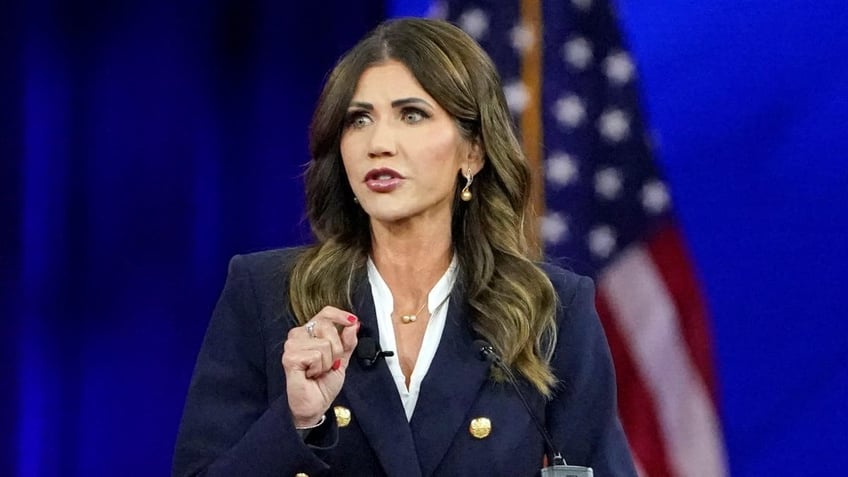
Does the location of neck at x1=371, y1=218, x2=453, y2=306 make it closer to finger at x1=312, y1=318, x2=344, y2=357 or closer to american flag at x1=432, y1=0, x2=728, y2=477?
finger at x1=312, y1=318, x2=344, y2=357

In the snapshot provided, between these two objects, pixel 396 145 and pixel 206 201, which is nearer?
pixel 396 145

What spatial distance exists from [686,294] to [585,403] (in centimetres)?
103

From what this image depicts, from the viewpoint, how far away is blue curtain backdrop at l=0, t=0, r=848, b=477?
2783 mm

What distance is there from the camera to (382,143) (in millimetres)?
1907

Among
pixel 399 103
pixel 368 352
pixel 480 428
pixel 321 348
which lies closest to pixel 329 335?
pixel 321 348

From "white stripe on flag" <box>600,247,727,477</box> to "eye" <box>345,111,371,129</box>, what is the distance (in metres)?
1.17

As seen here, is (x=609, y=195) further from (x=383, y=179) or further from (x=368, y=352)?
(x=368, y=352)

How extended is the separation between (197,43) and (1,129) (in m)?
0.51

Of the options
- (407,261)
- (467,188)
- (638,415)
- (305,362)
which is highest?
(467,188)

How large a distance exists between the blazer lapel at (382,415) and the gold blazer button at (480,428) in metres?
0.10

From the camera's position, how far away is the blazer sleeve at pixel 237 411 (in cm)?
167

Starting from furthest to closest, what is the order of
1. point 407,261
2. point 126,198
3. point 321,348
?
point 126,198 < point 407,261 < point 321,348

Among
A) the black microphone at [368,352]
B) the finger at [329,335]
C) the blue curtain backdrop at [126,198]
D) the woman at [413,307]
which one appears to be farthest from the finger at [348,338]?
the blue curtain backdrop at [126,198]

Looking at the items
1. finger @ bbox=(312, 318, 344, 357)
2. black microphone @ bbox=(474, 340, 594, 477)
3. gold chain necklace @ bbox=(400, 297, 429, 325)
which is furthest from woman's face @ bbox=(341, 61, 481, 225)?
finger @ bbox=(312, 318, 344, 357)
